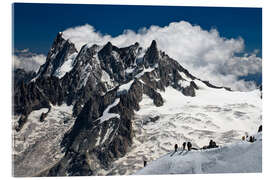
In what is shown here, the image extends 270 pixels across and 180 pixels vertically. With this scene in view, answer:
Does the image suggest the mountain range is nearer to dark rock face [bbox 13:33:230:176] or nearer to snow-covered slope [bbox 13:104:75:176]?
snow-covered slope [bbox 13:104:75:176]

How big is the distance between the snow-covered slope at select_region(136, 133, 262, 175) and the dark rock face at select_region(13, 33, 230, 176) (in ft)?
248

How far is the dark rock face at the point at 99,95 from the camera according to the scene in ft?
383

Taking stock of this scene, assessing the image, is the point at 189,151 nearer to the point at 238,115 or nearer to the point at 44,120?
the point at 238,115

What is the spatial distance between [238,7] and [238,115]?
109 meters

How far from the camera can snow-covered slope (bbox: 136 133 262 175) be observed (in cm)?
2238

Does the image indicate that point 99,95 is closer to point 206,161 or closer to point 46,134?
point 46,134

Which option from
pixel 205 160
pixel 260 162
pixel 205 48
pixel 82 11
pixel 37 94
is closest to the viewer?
pixel 205 160

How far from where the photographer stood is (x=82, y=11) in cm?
2933

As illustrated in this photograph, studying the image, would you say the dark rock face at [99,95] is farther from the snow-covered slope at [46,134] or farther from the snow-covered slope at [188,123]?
the snow-covered slope at [188,123]

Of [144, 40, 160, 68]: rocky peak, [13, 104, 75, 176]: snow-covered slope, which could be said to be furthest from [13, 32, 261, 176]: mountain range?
[144, 40, 160, 68]: rocky peak

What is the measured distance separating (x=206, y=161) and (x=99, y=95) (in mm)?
132214

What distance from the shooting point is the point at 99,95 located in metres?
154

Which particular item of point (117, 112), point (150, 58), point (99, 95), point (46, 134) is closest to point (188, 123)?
point (117, 112)
